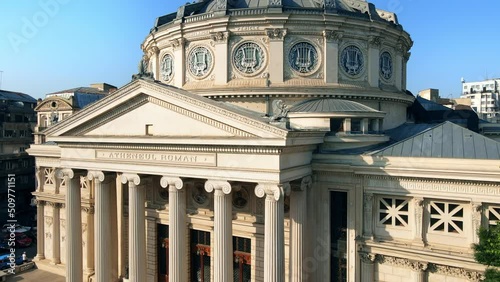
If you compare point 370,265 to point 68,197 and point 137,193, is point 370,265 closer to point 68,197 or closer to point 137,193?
A: point 137,193

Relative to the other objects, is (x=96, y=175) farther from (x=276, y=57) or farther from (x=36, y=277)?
(x=276, y=57)

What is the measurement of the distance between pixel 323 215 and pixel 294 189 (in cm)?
246

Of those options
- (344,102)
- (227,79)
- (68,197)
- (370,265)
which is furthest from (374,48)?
(68,197)

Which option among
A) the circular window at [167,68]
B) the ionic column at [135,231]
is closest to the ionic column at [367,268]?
the ionic column at [135,231]

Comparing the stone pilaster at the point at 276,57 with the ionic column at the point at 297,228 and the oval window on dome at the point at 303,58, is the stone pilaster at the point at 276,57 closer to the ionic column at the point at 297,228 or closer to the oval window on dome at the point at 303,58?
the oval window on dome at the point at 303,58

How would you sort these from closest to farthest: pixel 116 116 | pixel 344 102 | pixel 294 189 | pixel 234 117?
pixel 234 117, pixel 294 189, pixel 116 116, pixel 344 102

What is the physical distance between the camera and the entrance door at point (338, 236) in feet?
65.7

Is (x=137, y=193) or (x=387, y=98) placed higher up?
(x=387, y=98)

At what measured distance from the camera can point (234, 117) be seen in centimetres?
1700

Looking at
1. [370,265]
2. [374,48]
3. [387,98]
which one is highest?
[374,48]

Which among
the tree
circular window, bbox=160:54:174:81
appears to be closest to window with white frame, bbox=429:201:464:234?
the tree

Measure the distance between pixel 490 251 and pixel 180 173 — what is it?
1285 centimetres

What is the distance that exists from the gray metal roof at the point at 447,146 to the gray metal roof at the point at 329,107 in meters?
3.15

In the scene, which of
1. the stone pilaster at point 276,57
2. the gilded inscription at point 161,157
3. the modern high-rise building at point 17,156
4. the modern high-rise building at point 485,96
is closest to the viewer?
the gilded inscription at point 161,157
